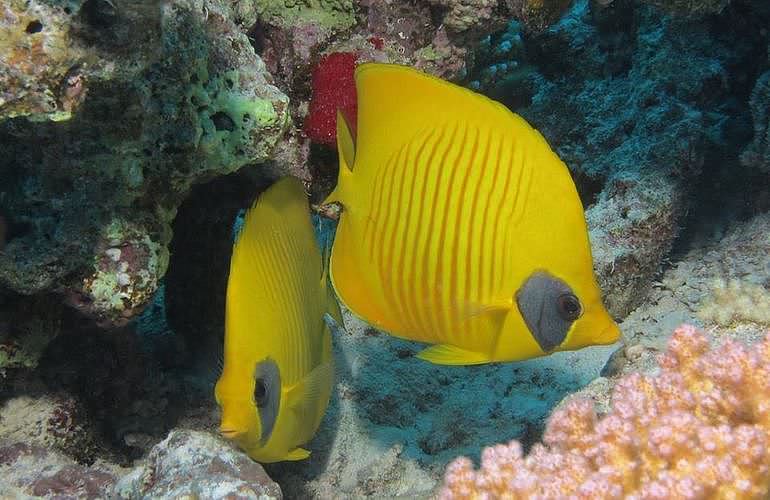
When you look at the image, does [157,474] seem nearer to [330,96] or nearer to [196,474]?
[196,474]

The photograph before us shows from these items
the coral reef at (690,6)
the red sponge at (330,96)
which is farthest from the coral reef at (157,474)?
the coral reef at (690,6)

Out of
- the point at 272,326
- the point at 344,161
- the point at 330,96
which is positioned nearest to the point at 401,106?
the point at 344,161

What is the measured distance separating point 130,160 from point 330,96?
1.10 metres

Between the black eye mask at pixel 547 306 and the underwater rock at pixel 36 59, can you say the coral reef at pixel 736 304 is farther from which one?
the underwater rock at pixel 36 59

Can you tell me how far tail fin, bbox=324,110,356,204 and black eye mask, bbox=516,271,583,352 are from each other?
59 cm

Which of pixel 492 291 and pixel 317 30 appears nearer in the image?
pixel 492 291

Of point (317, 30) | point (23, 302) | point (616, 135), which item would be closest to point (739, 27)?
point (616, 135)

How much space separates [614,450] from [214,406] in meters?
2.38

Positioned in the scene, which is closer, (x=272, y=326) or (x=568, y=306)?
(x=568, y=306)

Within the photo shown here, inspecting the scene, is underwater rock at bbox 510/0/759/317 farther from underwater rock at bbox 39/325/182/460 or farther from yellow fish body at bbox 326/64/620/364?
underwater rock at bbox 39/325/182/460

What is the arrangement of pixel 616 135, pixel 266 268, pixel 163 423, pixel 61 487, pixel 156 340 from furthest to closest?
pixel 616 135
pixel 156 340
pixel 163 423
pixel 61 487
pixel 266 268

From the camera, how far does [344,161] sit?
77.8 inches

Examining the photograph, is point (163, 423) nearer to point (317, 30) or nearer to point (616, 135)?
point (317, 30)

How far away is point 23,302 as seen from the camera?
2672 mm
